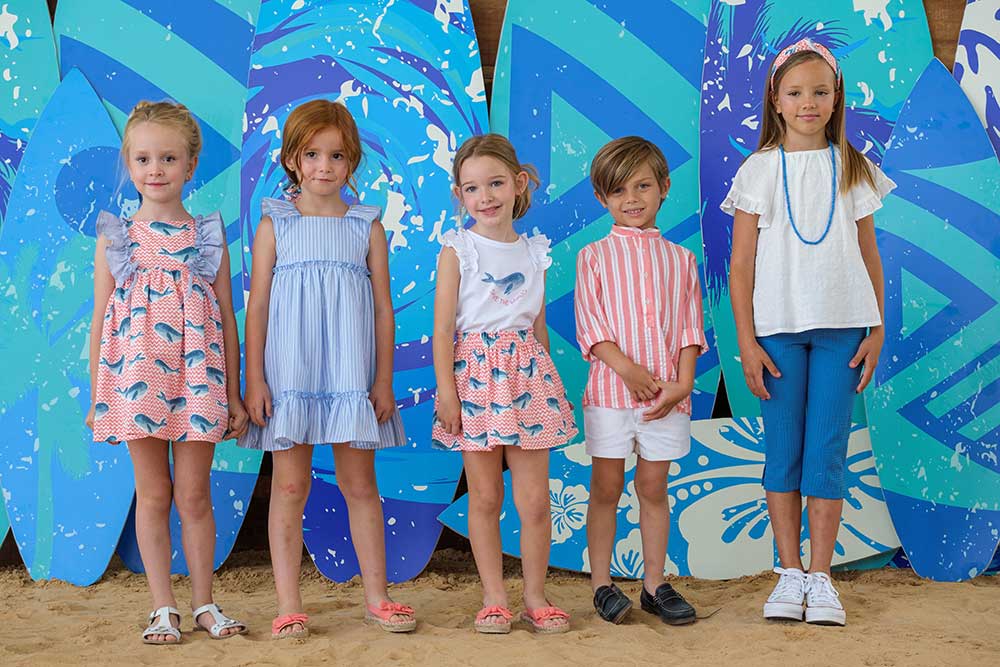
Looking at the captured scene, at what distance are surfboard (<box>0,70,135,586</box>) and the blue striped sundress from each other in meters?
0.84

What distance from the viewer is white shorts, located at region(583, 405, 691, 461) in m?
2.52

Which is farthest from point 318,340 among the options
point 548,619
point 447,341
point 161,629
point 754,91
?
point 754,91

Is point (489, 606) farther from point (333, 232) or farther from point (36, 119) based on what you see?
point (36, 119)

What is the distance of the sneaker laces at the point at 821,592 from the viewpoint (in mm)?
2461

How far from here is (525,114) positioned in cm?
312

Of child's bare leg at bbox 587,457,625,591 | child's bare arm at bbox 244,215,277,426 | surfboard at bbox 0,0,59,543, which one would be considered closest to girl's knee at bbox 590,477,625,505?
child's bare leg at bbox 587,457,625,591

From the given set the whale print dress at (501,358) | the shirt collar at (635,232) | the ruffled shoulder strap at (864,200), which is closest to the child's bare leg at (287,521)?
the whale print dress at (501,358)

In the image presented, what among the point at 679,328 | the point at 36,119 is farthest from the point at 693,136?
the point at 36,119

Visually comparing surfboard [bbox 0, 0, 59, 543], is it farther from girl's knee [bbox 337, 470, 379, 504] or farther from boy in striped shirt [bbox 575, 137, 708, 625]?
boy in striped shirt [bbox 575, 137, 708, 625]

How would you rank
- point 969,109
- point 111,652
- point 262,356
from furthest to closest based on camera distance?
1. point 969,109
2. point 262,356
3. point 111,652

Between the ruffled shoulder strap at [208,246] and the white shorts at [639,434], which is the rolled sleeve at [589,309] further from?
the ruffled shoulder strap at [208,246]

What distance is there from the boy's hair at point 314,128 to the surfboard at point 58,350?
87cm

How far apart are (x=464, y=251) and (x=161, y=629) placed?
1.13 meters

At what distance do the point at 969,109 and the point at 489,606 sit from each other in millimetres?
2030
